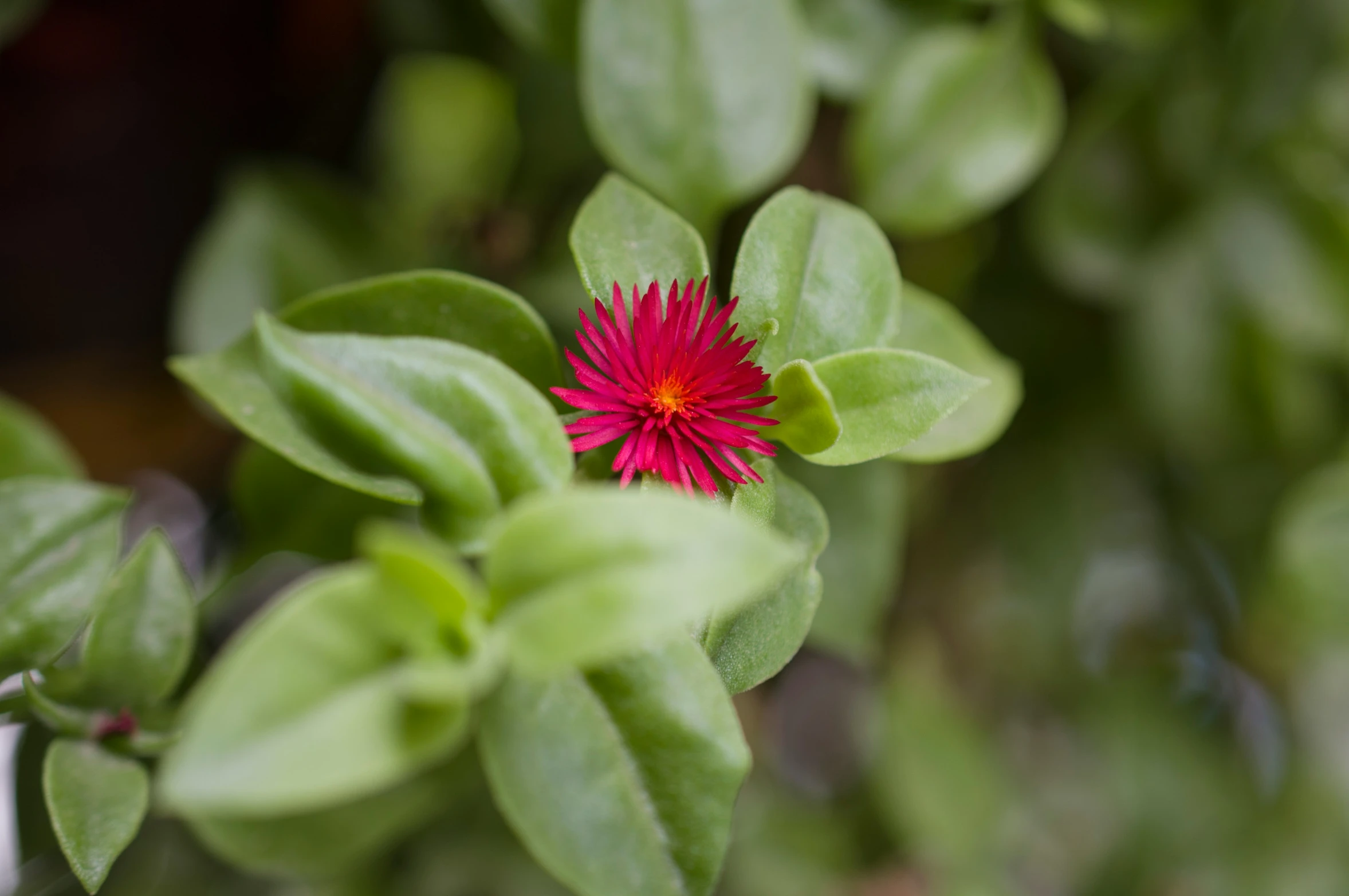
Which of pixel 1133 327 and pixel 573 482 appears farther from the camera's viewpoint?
pixel 1133 327

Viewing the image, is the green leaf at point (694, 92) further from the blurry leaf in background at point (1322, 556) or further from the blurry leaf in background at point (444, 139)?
the blurry leaf in background at point (1322, 556)

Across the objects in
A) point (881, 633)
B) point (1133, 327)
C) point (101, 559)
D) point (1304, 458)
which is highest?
point (101, 559)

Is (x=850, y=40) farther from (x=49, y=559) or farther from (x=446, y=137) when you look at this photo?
(x=49, y=559)

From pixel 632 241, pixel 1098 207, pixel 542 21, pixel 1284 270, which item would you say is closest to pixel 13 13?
pixel 542 21

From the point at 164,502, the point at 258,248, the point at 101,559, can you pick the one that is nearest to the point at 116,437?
the point at 164,502

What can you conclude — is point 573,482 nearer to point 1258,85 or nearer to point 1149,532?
point 1258,85

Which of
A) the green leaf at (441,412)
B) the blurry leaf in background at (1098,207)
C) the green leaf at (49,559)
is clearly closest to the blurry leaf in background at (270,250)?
the green leaf at (49,559)
